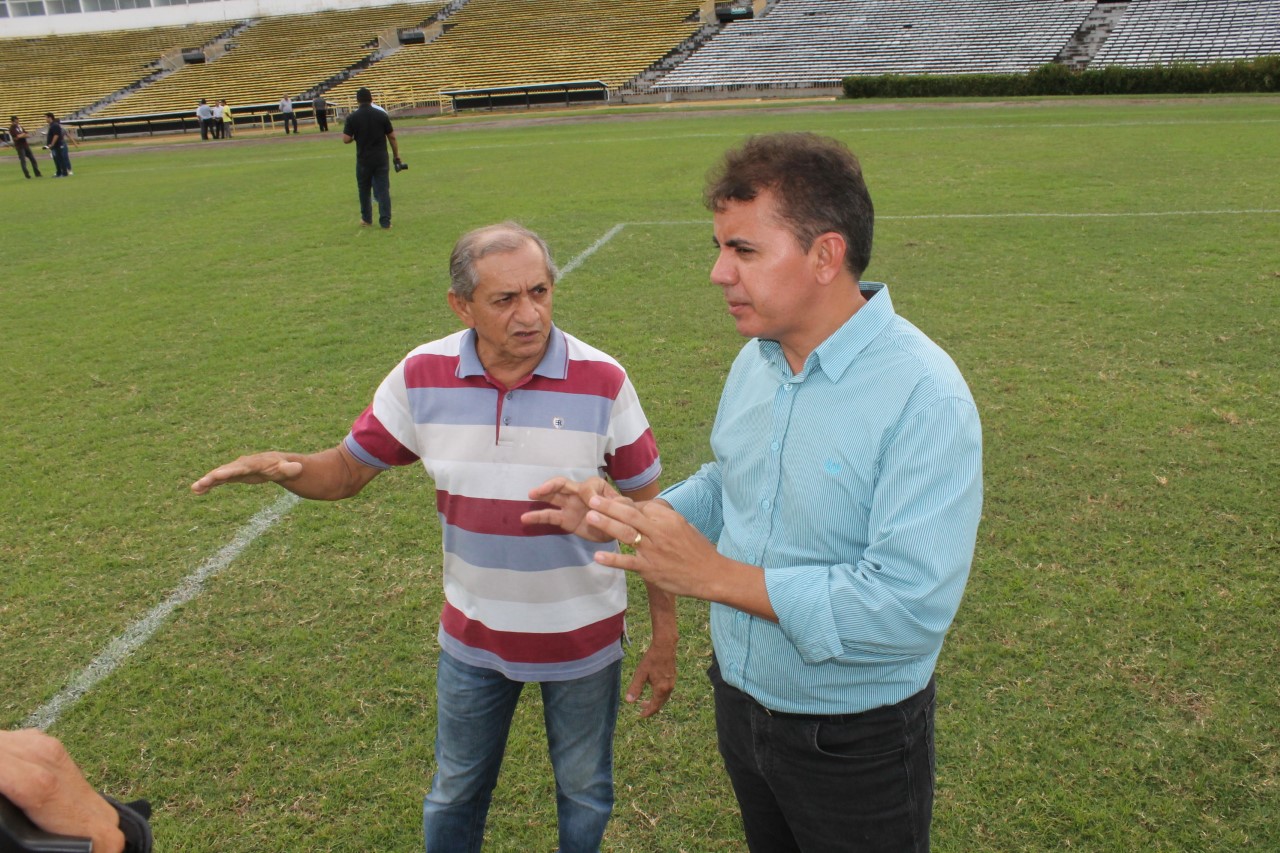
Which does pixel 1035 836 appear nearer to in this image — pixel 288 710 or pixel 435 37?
pixel 288 710

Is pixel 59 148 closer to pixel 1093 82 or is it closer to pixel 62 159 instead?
pixel 62 159

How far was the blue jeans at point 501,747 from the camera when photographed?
2.85 meters

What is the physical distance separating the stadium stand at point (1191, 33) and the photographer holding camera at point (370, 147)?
103 feet

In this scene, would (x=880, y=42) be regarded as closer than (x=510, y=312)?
No

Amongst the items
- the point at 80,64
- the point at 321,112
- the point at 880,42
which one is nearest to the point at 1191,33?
the point at 880,42

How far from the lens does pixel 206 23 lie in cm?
5678

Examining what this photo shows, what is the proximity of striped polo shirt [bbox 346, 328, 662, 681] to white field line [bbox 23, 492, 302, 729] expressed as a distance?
7.28 ft

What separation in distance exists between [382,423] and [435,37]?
178ft

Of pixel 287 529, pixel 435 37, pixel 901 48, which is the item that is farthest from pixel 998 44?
pixel 287 529

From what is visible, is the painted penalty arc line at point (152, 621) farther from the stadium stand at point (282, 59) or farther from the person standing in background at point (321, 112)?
the stadium stand at point (282, 59)

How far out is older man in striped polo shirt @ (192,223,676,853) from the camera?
271 cm

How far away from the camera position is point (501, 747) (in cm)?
297

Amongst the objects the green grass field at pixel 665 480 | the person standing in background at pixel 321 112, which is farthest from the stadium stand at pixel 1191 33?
the person standing in background at pixel 321 112

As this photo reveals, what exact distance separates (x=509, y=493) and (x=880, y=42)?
44641 mm
